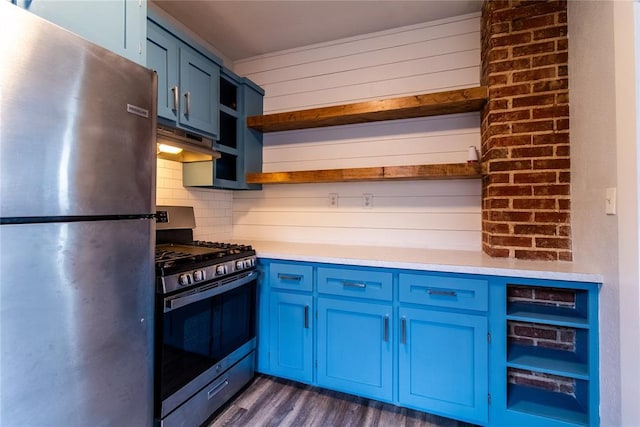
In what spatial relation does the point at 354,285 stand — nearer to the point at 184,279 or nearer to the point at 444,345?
the point at 444,345

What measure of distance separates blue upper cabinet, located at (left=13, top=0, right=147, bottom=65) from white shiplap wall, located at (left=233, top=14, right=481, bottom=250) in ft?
4.79

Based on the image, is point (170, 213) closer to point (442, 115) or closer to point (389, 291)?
point (389, 291)

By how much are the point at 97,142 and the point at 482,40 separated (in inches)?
98.0

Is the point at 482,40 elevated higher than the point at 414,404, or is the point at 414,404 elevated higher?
the point at 482,40

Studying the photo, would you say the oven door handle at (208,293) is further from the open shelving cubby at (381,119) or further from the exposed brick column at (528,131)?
the exposed brick column at (528,131)

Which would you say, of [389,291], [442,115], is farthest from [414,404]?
[442,115]

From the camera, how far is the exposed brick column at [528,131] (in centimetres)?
177

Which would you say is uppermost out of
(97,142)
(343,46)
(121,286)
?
(343,46)

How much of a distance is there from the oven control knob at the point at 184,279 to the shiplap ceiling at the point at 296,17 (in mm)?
1935

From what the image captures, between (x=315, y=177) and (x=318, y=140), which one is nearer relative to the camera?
(x=315, y=177)

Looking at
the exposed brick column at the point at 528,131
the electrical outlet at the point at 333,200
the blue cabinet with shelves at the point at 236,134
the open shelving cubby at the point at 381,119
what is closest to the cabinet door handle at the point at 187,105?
the blue cabinet with shelves at the point at 236,134

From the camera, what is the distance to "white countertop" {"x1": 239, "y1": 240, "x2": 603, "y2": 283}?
1.49 meters

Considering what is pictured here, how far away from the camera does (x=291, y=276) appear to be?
202 centimetres

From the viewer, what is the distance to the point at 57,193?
973mm
